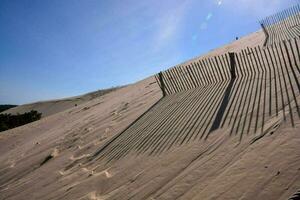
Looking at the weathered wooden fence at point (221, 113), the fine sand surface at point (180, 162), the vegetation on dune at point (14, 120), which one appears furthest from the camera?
the vegetation on dune at point (14, 120)

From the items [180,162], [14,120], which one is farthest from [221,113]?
[14,120]

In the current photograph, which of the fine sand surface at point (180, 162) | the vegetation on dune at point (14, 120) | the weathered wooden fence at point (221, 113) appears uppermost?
the vegetation on dune at point (14, 120)

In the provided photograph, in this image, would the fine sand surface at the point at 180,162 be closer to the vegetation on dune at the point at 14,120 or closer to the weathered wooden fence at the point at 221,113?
the weathered wooden fence at the point at 221,113

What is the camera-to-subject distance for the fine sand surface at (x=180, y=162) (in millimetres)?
3457

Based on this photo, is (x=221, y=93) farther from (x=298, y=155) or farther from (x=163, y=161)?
(x=298, y=155)

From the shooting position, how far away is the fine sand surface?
346 cm

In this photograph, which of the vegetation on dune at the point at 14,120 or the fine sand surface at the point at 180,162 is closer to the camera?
the fine sand surface at the point at 180,162

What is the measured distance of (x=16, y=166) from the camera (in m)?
8.87

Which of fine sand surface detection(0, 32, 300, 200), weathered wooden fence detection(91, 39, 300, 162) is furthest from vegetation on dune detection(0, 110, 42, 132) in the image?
weathered wooden fence detection(91, 39, 300, 162)

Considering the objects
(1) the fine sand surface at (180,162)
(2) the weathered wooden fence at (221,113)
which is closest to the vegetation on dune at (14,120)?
(1) the fine sand surface at (180,162)

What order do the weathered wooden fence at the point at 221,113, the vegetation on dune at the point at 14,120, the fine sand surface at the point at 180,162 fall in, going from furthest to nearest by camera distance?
the vegetation on dune at the point at 14,120
the weathered wooden fence at the point at 221,113
the fine sand surface at the point at 180,162

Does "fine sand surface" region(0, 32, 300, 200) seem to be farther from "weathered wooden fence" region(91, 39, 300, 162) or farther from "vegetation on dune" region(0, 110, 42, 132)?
"vegetation on dune" region(0, 110, 42, 132)

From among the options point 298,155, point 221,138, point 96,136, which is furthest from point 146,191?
point 96,136

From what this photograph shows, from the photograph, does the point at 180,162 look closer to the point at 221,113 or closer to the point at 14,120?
the point at 221,113
